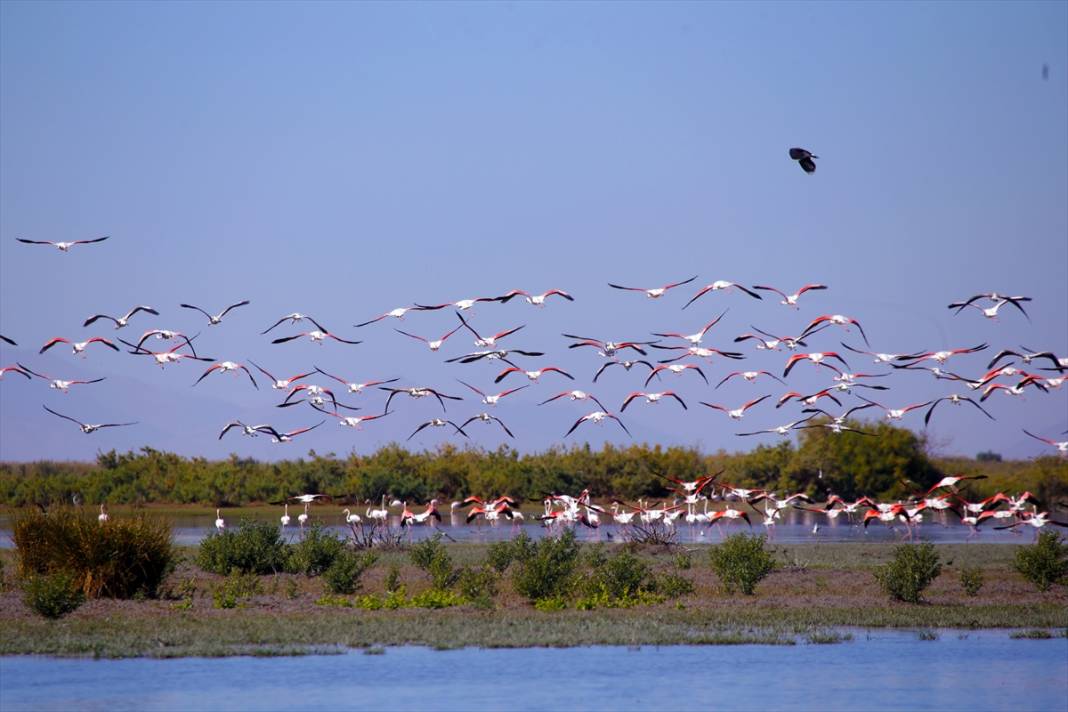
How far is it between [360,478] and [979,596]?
42543 mm

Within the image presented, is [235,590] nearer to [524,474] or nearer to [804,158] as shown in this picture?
[804,158]

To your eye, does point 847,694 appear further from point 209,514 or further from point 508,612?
point 209,514

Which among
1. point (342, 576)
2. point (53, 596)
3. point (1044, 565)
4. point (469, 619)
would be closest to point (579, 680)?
point (469, 619)

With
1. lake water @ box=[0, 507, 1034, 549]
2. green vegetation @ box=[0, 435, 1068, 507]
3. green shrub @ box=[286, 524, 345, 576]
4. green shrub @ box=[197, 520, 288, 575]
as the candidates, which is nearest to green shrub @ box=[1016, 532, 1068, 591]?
lake water @ box=[0, 507, 1034, 549]

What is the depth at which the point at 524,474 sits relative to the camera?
2638 inches

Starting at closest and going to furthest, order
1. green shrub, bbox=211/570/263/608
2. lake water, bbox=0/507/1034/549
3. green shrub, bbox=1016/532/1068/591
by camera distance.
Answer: green shrub, bbox=211/570/263/608, green shrub, bbox=1016/532/1068/591, lake water, bbox=0/507/1034/549

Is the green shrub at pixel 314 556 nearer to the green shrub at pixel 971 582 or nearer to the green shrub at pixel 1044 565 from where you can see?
the green shrub at pixel 971 582

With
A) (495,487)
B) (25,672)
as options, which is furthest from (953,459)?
(25,672)

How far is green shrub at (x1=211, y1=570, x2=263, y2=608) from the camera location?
81.0 ft

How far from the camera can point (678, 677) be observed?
67.3ft

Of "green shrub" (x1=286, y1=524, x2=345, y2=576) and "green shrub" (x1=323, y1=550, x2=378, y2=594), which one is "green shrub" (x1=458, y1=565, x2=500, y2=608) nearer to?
"green shrub" (x1=323, y1=550, x2=378, y2=594)

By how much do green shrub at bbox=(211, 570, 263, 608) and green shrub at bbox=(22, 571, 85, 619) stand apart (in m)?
2.44

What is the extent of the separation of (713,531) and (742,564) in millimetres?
25143

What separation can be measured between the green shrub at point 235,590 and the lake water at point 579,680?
406 centimetres
